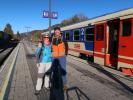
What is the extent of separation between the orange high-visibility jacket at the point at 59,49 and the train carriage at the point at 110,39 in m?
1.27

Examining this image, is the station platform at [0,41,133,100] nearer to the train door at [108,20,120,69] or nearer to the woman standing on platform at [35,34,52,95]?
the woman standing on platform at [35,34,52,95]

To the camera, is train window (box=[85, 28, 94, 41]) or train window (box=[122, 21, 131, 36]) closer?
train window (box=[122, 21, 131, 36])

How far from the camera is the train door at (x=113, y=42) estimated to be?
42.8ft

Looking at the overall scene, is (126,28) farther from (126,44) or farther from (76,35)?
(76,35)

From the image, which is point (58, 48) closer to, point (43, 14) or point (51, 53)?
point (51, 53)

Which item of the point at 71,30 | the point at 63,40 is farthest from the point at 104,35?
the point at 71,30

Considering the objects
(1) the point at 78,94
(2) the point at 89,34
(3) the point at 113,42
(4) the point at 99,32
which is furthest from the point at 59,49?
(2) the point at 89,34

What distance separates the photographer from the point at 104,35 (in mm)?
13898

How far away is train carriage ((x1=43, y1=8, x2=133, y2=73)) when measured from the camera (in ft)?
37.6

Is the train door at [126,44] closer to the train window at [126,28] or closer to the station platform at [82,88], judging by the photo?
the train window at [126,28]

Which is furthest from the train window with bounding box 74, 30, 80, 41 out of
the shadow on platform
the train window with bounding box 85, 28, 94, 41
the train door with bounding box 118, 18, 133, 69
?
the shadow on platform

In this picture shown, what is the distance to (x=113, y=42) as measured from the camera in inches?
529

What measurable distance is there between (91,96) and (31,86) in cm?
241

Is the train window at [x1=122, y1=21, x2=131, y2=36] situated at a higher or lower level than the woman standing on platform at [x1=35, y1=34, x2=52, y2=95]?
higher
